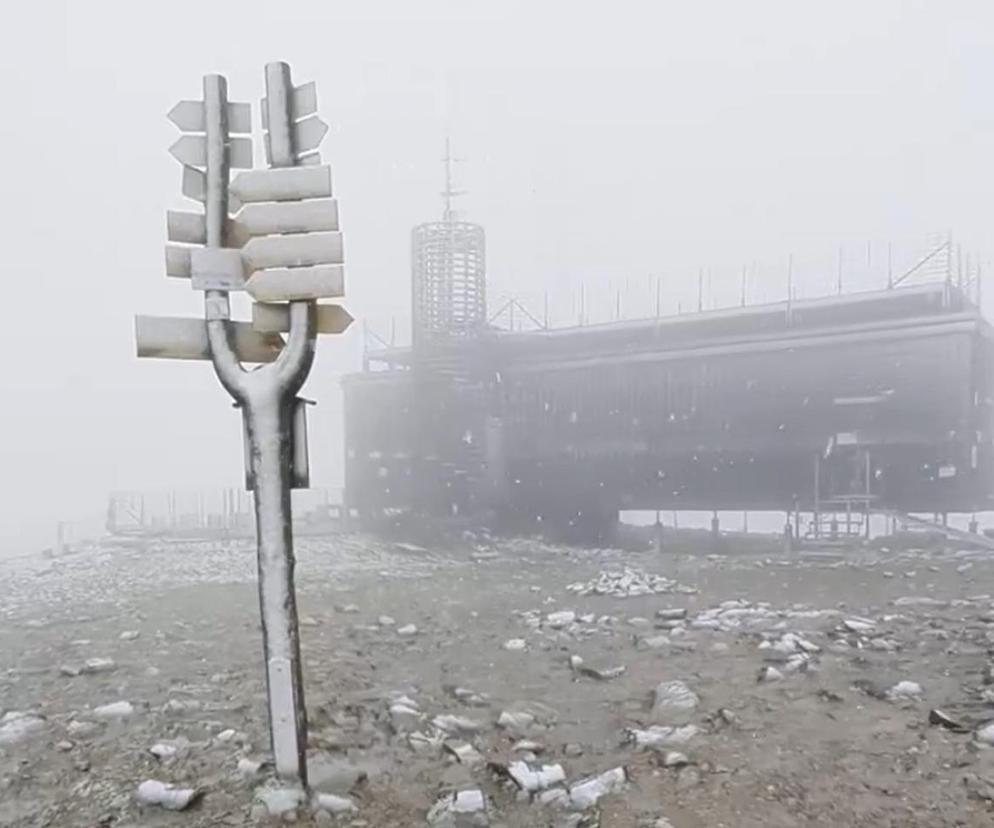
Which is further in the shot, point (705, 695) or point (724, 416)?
point (724, 416)

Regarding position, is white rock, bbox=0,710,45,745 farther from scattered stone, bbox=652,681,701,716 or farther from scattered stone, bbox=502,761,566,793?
scattered stone, bbox=652,681,701,716

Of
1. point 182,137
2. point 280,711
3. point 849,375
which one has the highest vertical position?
point 182,137

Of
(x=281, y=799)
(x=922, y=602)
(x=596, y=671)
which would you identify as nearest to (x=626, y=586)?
(x=922, y=602)

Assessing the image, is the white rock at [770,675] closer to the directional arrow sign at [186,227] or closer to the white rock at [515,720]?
the white rock at [515,720]

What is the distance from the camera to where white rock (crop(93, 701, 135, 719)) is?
15.4 ft

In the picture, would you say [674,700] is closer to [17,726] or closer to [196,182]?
[17,726]

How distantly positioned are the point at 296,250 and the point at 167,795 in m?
2.46

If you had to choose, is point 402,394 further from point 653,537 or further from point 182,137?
point 182,137

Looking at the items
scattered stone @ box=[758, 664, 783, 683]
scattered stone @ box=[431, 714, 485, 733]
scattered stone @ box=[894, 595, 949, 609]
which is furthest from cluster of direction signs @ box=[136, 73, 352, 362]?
scattered stone @ box=[894, 595, 949, 609]

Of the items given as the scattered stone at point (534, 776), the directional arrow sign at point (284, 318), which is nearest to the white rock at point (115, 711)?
the scattered stone at point (534, 776)

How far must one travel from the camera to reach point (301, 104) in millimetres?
3746

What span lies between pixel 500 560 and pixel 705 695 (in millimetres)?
9997

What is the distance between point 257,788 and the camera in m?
3.53

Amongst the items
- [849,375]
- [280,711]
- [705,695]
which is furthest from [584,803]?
[849,375]
